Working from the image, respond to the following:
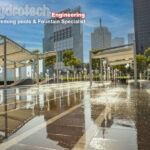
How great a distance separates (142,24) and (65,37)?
61256 mm

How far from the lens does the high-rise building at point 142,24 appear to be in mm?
111875

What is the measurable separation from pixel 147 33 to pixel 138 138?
126 meters

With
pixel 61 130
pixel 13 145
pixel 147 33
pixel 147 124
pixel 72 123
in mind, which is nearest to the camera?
pixel 13 145

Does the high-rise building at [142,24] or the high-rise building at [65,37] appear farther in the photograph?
the high-rise building at [142,24]

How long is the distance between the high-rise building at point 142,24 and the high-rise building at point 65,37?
153 ft

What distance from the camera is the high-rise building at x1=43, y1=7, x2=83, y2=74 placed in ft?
342

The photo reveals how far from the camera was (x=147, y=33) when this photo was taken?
4387 inches

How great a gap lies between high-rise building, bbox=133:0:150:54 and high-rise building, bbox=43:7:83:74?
1832 inches

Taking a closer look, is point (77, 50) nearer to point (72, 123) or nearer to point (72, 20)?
point (72, 20)

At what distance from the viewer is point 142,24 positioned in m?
114

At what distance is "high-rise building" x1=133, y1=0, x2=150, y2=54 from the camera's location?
11188 centimetres

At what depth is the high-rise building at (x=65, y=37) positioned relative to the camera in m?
104

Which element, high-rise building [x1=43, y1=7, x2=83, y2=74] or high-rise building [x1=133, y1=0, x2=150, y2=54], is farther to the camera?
high-rise building [x1=133, y1=0, x2=150, y2=54]

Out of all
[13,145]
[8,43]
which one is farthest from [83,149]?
[8,43]
